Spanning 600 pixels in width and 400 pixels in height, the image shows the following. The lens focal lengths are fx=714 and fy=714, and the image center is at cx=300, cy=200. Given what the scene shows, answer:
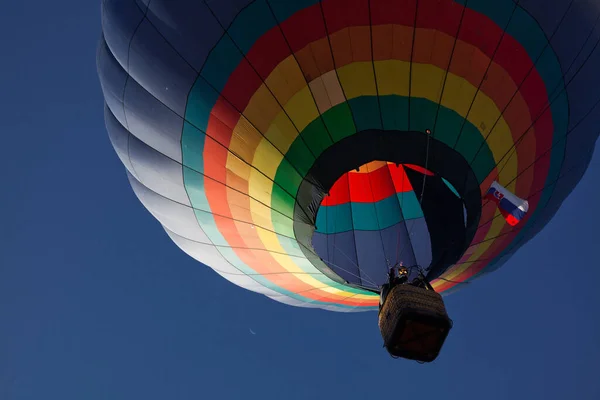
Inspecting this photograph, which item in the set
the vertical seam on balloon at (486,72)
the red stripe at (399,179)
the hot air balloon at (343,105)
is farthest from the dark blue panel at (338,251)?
the vertical seam on balloon at (486,72)

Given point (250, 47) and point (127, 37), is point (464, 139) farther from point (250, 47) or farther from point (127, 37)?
point (127, 37)

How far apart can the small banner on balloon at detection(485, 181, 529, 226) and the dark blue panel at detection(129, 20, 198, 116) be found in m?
2.54

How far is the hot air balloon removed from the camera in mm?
5336

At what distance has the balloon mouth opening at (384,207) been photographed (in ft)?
18.5

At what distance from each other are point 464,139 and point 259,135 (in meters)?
1.62

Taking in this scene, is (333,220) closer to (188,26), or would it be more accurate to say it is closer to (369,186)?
(369,186)

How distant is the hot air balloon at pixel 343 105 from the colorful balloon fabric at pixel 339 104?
1 cm

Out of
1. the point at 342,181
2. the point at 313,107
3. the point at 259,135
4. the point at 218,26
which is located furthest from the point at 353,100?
the point at 342,181

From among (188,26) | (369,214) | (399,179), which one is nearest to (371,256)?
(369,214)

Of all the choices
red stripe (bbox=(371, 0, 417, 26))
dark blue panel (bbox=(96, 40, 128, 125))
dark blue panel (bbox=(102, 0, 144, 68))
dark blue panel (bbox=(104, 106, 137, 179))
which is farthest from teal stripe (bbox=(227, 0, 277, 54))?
dark blue panel (bbox=(104, 106, 137, 179))

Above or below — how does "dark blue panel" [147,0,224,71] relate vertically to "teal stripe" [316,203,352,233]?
below

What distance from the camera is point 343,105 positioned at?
5531mm

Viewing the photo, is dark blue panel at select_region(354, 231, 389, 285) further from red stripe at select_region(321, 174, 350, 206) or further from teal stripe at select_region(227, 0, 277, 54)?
teal stripe at select_region(227, 0, 277, 54)

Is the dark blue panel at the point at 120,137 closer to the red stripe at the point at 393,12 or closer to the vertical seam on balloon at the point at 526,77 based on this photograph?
the red stripe at the point at 393,12
